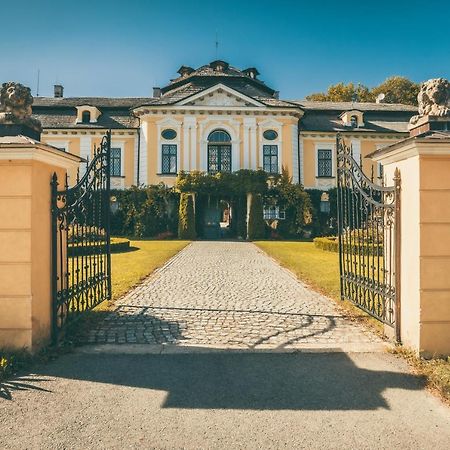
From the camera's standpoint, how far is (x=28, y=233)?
4.42 meters

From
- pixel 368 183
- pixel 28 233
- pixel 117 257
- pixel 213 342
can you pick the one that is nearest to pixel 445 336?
pixel 368 183

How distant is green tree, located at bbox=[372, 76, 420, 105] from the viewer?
137ft

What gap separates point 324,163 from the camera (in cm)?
2903

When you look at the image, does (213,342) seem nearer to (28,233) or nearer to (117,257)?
(28,233)

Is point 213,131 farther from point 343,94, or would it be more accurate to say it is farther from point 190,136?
point 343,94

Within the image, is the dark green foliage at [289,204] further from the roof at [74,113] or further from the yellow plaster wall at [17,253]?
the yellow plaster wall at [17,253]

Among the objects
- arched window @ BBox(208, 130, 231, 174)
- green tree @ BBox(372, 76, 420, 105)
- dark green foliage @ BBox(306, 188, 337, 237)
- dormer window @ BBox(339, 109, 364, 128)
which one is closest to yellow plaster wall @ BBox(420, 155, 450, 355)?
dark green foliage @ BBox(306, 188, 337, 237)

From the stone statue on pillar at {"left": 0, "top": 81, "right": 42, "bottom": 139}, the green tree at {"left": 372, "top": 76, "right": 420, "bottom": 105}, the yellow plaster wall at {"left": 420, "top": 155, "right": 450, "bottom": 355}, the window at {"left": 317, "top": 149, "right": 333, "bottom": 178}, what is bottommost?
the yellow plaster wall at {"left": 420, "top": 155, "right": 450, "bottom": 355}

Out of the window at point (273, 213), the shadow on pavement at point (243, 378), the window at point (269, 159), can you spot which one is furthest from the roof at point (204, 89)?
the shadow on pavement at point (243, 378)

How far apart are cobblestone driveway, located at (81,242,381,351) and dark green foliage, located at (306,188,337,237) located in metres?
17.1

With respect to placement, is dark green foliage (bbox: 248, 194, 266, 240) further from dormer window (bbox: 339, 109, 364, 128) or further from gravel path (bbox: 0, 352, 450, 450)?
gravel path (bbox: 0, 352, 450, 450)

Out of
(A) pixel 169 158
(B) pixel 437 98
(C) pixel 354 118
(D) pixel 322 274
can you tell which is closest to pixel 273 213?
(A) pixel 169 158

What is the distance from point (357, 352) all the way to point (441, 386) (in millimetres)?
1128

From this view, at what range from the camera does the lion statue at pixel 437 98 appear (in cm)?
468
